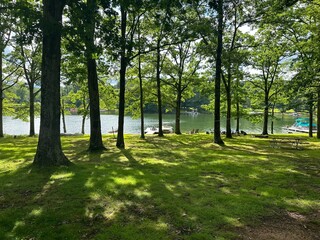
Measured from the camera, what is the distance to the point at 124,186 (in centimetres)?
651

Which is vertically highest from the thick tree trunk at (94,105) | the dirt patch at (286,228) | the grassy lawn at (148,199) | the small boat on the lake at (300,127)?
the thick tree trunk at (94,105)

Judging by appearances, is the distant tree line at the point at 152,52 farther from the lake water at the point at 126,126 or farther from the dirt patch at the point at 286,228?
the lake water at the point at 126,126

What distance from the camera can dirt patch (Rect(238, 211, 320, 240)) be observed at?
4180 mm

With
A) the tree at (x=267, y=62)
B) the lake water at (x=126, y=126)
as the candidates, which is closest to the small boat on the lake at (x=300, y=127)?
the lake water at (x=126, y=126)

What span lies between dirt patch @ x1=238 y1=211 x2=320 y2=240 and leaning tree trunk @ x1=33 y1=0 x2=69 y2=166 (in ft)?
20.3

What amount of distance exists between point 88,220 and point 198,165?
552 centimetres

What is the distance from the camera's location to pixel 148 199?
18.6ft

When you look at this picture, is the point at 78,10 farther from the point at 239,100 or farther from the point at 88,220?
the point at 239,100

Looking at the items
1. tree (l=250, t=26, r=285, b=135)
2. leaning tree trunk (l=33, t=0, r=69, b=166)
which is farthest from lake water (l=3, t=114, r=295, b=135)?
leaning tree trunk (l=33, t=0, r=69, b=166)

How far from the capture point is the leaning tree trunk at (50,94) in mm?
8008

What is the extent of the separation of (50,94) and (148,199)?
15.3 ft

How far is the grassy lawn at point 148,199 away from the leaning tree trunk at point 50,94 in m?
0.62

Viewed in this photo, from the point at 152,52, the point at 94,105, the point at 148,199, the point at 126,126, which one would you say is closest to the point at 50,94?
the point at 94,105

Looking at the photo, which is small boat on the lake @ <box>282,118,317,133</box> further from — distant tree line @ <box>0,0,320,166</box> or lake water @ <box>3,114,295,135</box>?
distant tree line @ <box>0,0,320,166</box>
